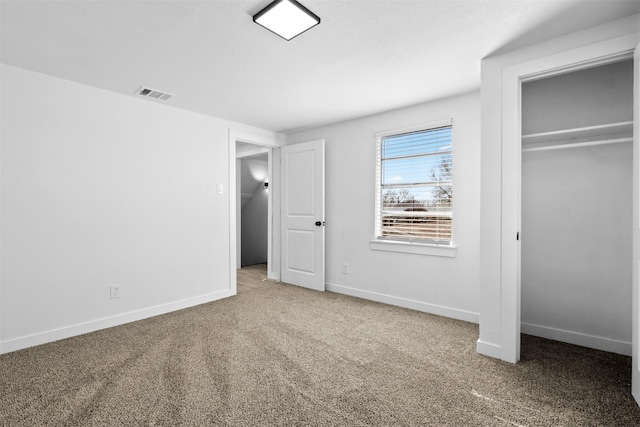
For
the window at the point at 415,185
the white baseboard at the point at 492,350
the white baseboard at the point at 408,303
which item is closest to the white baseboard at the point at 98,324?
the white baseboard at the point at 408,303

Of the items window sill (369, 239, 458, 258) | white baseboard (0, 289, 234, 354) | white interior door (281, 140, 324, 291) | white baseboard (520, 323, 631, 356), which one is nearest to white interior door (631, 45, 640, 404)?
white baseboard (520, 323, 631, 356)

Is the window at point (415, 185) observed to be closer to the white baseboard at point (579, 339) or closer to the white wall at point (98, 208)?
the white baseboard at point (579, 339)

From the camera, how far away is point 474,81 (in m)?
2.97

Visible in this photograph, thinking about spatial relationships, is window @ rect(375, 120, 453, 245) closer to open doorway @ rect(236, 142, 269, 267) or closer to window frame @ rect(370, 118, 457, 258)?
window frame @ rect(370, 118, 457, 258)

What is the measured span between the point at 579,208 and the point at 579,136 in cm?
60

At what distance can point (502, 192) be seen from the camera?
7.84 ft

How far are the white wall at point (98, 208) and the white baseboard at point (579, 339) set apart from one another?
135 inches

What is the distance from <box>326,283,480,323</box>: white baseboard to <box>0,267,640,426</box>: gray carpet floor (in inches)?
4.7

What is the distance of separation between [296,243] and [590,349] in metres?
3.40

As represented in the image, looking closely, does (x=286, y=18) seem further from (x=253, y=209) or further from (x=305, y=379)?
(x=253, y=209)

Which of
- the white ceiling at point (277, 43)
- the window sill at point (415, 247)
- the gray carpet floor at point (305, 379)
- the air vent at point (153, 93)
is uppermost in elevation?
the white ceiling at point (277, 43)

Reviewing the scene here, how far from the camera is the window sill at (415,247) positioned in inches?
134

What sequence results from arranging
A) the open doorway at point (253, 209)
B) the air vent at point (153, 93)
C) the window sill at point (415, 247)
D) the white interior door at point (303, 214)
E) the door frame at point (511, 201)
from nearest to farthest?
the door frame at point (511, 201) < the air vent at point (153, 93) < the window sill at point (415, 247) < the white interior door at point (303, 214) < the open doorway at point (253, 209)

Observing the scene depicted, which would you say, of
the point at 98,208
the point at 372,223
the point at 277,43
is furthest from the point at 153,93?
the point at 372,223
